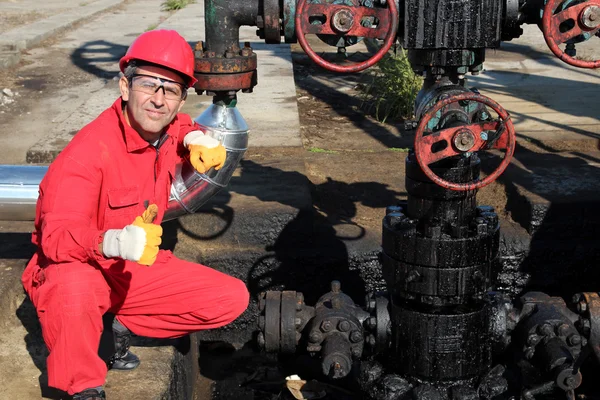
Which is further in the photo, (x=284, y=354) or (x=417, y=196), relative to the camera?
(x=284, y=354)

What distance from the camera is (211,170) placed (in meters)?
3.54

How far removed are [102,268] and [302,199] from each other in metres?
1.46

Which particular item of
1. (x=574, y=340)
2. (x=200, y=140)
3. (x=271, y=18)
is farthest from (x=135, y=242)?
(x=574, y=340)

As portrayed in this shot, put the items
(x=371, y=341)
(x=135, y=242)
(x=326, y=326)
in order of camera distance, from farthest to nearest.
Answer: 1. (x=371, y=341)
2. (x=326, y=326)
3. (x=135, y=242)

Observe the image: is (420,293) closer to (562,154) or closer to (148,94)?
(148,94)

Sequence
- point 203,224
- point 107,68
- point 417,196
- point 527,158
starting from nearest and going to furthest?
1. point 417,196
2. point 203,224
3. point 527,158
4. point 107,68

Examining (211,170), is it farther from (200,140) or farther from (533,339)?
(533,339)

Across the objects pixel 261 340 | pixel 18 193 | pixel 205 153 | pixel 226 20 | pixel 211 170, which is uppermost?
pixel 226 20

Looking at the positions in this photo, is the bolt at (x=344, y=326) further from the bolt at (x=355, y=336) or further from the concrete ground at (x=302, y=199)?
the concrete ground at (x=302, y=199)

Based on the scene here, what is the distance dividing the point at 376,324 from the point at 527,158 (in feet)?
7.54

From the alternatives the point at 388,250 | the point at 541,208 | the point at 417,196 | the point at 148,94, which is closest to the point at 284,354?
the point at 388,250

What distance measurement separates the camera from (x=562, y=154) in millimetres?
5176

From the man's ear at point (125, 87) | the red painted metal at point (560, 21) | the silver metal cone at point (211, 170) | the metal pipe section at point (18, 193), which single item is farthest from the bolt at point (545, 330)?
the metal pipe section at point (18, 193)

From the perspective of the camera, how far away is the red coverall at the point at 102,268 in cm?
283
